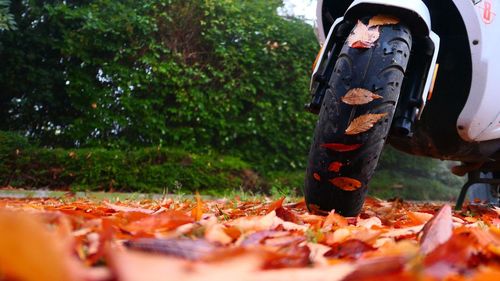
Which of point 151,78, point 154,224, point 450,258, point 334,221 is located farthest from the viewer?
point 151,78

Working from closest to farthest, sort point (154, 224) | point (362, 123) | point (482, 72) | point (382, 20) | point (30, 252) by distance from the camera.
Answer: point (30, 252)
point (154, 224)
point (362, 123)
point (382, 20)
point (482, 72)

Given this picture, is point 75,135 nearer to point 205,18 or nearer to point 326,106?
point 205,18

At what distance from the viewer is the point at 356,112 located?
1401 mm

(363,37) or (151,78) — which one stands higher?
(363,37)

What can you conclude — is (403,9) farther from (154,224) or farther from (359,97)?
(154,224)

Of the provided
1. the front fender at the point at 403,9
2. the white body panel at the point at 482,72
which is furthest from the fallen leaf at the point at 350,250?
the white body panel at the point at 482,72

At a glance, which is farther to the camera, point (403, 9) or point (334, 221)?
point (403, 9)

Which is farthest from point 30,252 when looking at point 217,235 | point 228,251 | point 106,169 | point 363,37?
point 106,169

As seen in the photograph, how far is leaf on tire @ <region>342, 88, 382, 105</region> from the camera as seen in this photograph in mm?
1390

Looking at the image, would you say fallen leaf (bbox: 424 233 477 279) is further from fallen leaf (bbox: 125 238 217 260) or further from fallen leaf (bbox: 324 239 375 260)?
fallen leaf (bbox: 125 238 217 260)

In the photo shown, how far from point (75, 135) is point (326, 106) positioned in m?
4.52

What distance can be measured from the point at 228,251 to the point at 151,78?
17.2 ft

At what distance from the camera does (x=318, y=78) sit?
5.30 feet

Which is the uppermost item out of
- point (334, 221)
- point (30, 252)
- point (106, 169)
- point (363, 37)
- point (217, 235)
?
point (363, 37)
